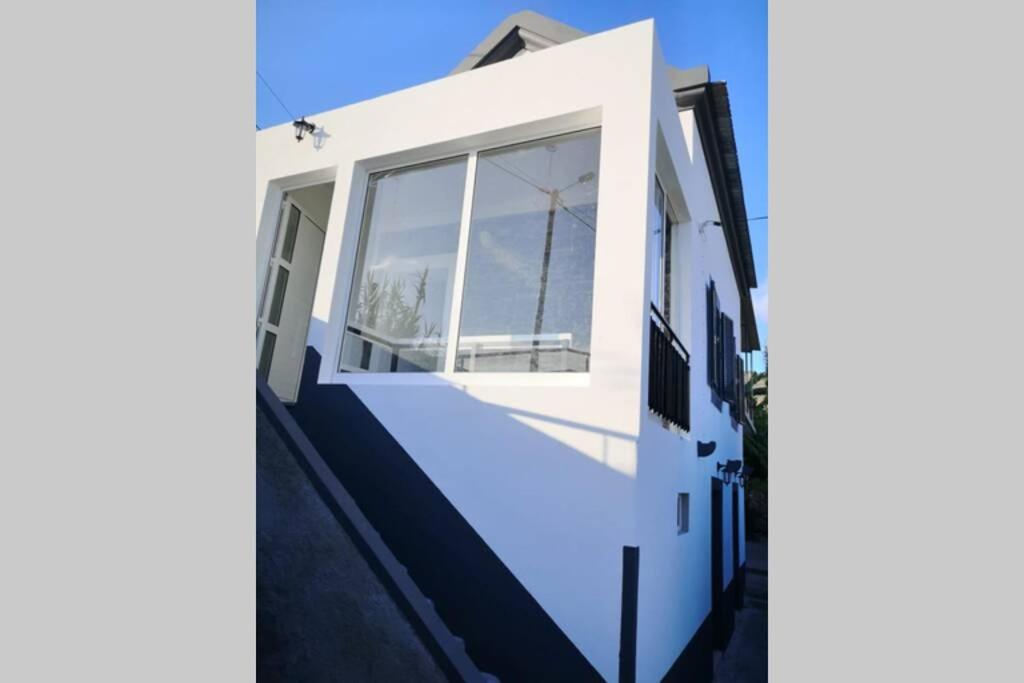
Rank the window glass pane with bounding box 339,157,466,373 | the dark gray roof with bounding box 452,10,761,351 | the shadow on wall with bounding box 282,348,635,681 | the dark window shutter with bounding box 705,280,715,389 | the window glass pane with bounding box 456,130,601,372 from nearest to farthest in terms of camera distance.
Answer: the shadow on wall with bounding box 282,348,635,681, the window glass pane with bounding box 456,130,601,372, the window glass pane with bounding box 339,157,466,373, the dark gray roof with bounding box 452,10,761,351, the dark window shutter with bounding box 705,280,715,389

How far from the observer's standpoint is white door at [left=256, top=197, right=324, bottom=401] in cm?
416

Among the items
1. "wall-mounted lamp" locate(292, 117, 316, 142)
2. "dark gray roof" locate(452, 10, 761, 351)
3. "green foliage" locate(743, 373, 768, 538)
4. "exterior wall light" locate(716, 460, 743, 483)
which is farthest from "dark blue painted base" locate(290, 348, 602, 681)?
"green foliage" locate(743, 373, 768, 538)

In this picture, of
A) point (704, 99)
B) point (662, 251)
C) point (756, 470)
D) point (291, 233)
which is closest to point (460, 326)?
point (662, 251)

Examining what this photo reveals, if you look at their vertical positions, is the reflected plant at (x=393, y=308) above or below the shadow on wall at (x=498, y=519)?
above

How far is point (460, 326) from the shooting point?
123 inches

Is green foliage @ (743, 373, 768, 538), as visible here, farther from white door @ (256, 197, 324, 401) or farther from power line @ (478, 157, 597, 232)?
white door @ (256, 197, 324, 401)

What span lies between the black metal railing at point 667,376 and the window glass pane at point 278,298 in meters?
2.77

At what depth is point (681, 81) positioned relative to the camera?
159 inches

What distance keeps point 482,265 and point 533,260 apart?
12.3 inches

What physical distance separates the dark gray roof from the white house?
3 centimetres

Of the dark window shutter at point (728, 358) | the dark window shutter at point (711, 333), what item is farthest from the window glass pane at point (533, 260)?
the dark window shutter at point (728, 358)

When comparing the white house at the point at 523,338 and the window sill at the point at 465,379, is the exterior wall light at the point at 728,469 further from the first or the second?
the window sill at the point at 465,379

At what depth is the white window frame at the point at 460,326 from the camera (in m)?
2.80
